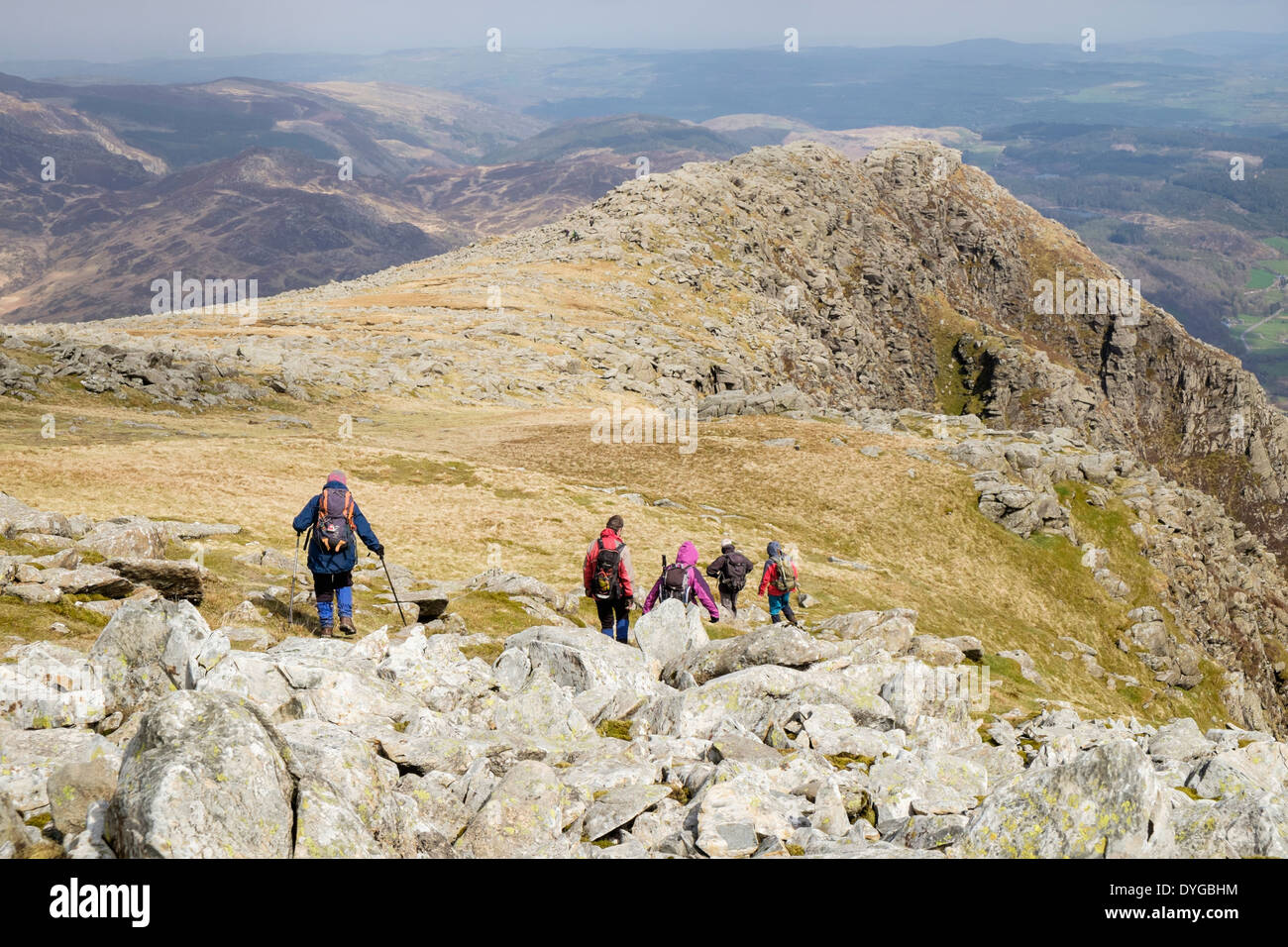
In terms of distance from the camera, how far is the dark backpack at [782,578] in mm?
27844

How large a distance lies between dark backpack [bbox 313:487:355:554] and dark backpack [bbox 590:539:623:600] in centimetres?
654

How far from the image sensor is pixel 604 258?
130 meters

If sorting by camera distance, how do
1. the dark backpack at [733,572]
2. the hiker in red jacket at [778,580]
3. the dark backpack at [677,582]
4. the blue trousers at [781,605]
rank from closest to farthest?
the dark backpack at [677,582] → the hiker in red jacket at [778,580] → the blue trousers at [781,605] → the dark backpack at [733,572]

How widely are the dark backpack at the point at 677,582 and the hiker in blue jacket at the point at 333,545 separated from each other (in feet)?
29.2

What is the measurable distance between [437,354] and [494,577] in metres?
59.9

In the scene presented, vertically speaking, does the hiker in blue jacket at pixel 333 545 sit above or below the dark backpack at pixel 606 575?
above

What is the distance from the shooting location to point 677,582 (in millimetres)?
24609

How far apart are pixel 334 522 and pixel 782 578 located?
49.3 ft

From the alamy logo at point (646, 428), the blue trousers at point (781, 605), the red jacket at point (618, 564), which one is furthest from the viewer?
the alamy logo at point (646, 428)

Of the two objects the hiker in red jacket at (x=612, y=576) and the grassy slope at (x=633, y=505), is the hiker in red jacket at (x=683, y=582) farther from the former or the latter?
the grassy slope at (x=633, y=505)
